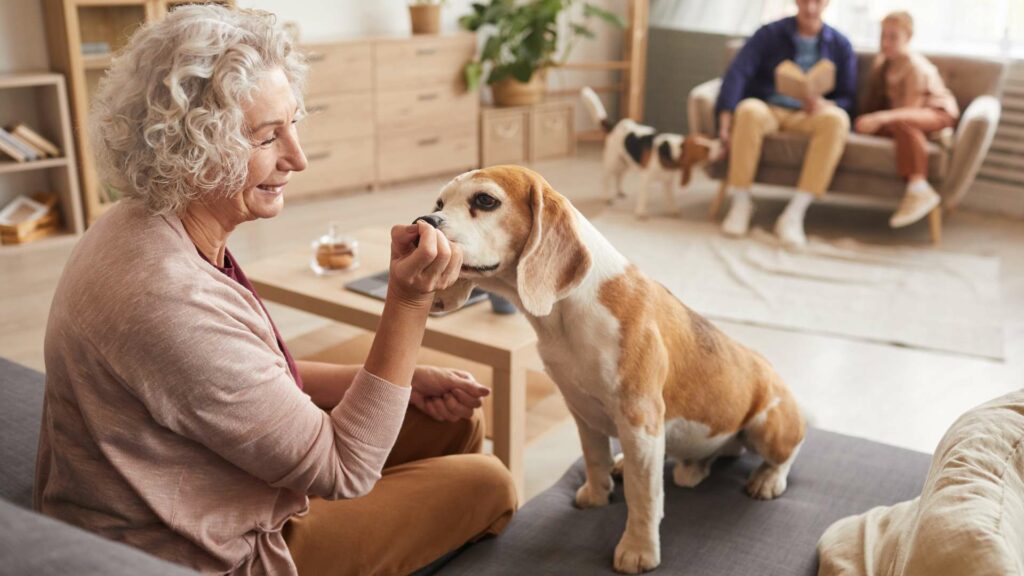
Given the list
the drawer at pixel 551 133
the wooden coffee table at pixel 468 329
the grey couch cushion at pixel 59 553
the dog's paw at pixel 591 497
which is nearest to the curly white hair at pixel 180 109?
the grey couch cushion at pixel 59 553

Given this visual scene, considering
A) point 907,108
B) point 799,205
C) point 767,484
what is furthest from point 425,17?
point 767,484

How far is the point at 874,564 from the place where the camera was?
1.26 metres

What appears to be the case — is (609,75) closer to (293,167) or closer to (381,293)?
(381,293)

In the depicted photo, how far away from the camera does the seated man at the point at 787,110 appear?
4391 millimetres

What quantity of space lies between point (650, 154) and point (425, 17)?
1.56 metres

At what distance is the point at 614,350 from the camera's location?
1.42 m

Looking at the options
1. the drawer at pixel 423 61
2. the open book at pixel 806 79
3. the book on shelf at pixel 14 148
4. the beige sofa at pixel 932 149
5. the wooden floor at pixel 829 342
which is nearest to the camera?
the wooden floor at pixel 829 342

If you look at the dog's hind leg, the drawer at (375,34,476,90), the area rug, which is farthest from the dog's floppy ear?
the drawer at (375,34,476,90)

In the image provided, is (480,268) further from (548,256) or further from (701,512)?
(701,512)

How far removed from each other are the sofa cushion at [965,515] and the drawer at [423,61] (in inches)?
168

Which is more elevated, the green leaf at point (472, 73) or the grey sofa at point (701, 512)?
the green leaf at point (472, 73)

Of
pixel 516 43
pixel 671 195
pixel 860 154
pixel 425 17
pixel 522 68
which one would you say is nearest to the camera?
pixel 860 154

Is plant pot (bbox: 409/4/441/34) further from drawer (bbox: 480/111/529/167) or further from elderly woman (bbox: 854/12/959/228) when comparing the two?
elderly woman (bbox: 854/12/959/228)

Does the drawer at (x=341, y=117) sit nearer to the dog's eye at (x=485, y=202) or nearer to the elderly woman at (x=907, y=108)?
the elderly woman at (x=907, y=108)
